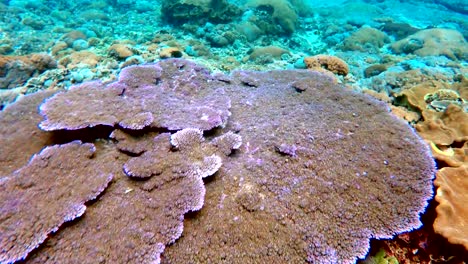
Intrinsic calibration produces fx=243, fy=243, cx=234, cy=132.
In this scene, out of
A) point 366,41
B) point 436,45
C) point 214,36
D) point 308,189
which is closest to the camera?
point 308,189

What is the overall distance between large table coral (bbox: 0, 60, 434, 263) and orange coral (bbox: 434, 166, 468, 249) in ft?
0.43

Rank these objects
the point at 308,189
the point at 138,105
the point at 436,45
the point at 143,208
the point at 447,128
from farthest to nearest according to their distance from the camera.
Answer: the point at 436,45
the point at 447,128
the point at 138,105
the point at 308,189
the point at 143,208

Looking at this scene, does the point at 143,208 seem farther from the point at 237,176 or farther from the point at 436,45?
the point at 436,45

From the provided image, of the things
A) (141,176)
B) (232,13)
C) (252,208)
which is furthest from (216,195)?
(232,13)

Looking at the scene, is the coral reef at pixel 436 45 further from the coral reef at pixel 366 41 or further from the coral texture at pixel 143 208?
the coral texture at pixel 143 208

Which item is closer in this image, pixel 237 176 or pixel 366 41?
pixel 237 176

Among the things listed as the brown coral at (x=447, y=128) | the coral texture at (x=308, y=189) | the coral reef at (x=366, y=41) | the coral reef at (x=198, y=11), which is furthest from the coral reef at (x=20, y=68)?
the coral reef at (x=366, y=41)

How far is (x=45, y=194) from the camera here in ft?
7.22

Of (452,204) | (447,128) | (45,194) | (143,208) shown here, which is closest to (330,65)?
(447,128)

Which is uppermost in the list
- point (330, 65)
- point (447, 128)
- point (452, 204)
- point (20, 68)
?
point (452, 204)

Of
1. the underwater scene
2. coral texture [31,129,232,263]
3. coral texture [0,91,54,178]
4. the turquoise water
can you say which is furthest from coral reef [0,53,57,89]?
coral texture [31,129,232,263]

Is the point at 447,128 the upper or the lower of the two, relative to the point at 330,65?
upper

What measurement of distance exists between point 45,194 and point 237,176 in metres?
1.77

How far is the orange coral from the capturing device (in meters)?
2.05
